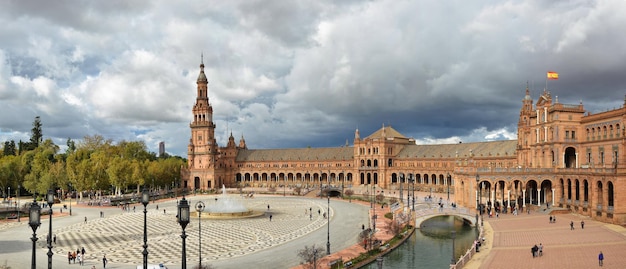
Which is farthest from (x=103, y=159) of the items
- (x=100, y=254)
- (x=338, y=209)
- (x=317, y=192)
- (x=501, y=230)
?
(x=501, y=230)

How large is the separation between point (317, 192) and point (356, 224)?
5084 cm

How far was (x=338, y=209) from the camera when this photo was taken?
84500 mm

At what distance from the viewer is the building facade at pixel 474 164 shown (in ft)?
211

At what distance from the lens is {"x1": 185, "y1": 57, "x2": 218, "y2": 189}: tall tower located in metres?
138

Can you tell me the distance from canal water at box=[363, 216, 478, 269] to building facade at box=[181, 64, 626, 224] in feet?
18.2

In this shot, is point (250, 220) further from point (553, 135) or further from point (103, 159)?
point (103, 159)

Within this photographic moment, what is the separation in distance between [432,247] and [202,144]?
99021mm

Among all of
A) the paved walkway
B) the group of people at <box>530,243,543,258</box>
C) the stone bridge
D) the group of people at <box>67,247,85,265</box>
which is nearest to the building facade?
the stone bridge

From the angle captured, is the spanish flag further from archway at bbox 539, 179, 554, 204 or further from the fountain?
the fountain

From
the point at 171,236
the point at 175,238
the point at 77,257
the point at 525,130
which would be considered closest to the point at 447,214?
the point at 525,130

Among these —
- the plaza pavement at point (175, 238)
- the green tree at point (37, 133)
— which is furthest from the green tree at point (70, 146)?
the plaza pavement at point (175, 238)

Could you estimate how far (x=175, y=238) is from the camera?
5491cm

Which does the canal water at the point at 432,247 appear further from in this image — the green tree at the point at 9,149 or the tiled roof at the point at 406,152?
the green tree at the point at 9,149

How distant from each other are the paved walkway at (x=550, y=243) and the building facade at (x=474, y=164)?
5.42 m
